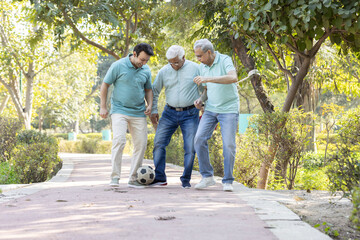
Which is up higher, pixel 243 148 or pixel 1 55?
pixel 1 55

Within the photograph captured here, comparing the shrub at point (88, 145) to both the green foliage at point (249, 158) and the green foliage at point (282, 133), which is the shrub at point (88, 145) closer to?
the green foliage at point (249, 158)

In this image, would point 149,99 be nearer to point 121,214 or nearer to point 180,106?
point 180,106

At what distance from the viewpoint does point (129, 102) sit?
689 centimetres

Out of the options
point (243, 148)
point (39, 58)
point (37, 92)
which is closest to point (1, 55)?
point (39, 58)

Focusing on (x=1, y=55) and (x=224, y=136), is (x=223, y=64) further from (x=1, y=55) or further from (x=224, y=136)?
(x=1, y=55)

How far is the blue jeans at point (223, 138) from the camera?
627cm

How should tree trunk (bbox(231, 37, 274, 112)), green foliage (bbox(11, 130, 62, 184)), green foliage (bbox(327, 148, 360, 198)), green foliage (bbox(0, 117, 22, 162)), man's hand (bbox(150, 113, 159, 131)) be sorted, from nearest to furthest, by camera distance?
green foliage (bbox(327, 148, 360, 198)), man's hand (bbox(150, 113, 159, 131)), green foliage (bbox(11, 130, 62, 184)), tree trunk (bbox(231, 37, 274, 112)), green foliage (bbox(0, 117, 22, 162))

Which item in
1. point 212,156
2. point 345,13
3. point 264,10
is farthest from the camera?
point 212,156

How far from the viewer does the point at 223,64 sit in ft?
20.9

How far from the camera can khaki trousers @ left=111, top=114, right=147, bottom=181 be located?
6832mm

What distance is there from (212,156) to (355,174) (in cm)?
710

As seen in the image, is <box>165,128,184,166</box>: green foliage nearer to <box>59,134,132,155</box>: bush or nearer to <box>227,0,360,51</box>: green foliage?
<box>227,0,360,51</box>: green foliage

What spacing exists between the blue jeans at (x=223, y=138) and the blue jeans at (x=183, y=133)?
272mm

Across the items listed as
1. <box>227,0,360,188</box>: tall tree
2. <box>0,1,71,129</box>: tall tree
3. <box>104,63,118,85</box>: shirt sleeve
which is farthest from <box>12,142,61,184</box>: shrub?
<box>0,1,71,129</box>: tall tree
